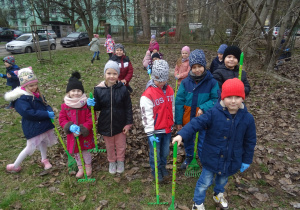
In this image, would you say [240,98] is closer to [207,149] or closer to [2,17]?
[207,149]

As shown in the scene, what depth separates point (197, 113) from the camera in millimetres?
3424

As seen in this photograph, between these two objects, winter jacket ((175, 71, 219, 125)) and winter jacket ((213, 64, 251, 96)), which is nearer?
winter jacket ((175, 71, 219, 125))

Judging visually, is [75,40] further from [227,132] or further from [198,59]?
[227,132]

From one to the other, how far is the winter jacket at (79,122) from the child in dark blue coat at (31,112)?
392 millimetres

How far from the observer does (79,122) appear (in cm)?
360

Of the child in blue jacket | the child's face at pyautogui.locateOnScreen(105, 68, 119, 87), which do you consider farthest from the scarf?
the child's face at pyautogui.locateOnScreen(105, 68, 119, 87)

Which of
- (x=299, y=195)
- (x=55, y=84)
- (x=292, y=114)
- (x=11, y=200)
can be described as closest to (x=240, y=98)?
(x=299, y=195)

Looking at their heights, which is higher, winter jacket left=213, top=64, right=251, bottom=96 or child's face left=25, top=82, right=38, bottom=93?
winter jacket left=213, top=64, right=251, bottom=96

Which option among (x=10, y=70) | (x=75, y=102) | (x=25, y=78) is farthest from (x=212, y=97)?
(x=10, y=70)

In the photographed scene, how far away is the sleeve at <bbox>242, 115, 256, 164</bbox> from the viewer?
105 inches

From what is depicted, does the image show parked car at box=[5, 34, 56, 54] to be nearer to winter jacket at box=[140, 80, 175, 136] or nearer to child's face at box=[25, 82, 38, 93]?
child's face at box=[25, 82, 38, 93]

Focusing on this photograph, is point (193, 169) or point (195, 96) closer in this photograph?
point (195, 96)

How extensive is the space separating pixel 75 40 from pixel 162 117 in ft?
73.3

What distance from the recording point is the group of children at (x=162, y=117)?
2.70 meters
